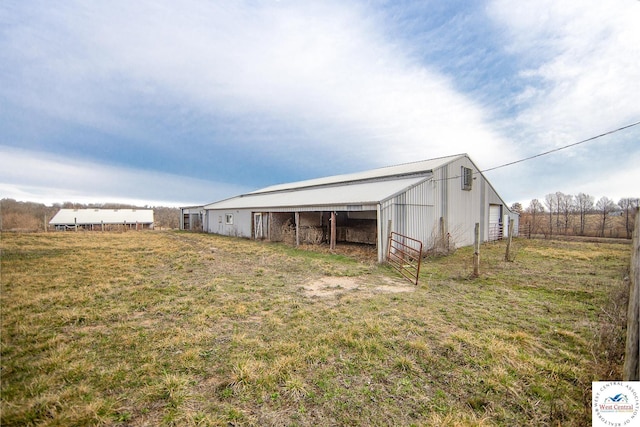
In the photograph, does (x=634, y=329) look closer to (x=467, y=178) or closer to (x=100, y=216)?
(x=467, y=178)

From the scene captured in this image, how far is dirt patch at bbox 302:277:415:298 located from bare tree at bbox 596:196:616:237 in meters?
35.0

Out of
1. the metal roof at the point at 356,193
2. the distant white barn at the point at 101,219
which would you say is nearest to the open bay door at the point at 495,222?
the metal roof at the point at 356,193

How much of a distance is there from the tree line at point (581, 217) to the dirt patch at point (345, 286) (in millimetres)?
21105

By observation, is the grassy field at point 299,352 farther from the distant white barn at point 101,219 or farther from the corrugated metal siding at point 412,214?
the distant white barn at point 101,219

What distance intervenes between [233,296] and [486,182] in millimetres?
19205

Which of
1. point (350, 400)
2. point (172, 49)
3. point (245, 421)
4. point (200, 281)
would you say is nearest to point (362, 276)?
point (200, 281)

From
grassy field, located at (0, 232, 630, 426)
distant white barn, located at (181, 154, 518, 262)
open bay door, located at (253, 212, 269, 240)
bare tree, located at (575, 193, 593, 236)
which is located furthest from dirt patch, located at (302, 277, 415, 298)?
bare tree, located at (575, 193, 593, 236)

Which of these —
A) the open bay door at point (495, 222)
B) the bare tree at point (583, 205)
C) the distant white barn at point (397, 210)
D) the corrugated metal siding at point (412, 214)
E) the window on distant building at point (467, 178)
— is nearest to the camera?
the corrugated metal siding at point (412, 214)

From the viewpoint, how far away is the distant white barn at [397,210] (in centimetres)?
1158

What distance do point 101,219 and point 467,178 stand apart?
4789 centimetres

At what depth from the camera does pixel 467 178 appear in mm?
16328

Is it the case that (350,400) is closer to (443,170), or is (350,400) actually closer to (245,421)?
(245,421)

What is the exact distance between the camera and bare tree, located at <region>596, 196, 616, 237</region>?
2873 centimetres

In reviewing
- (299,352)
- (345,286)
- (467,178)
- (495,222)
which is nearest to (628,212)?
(495,222)
